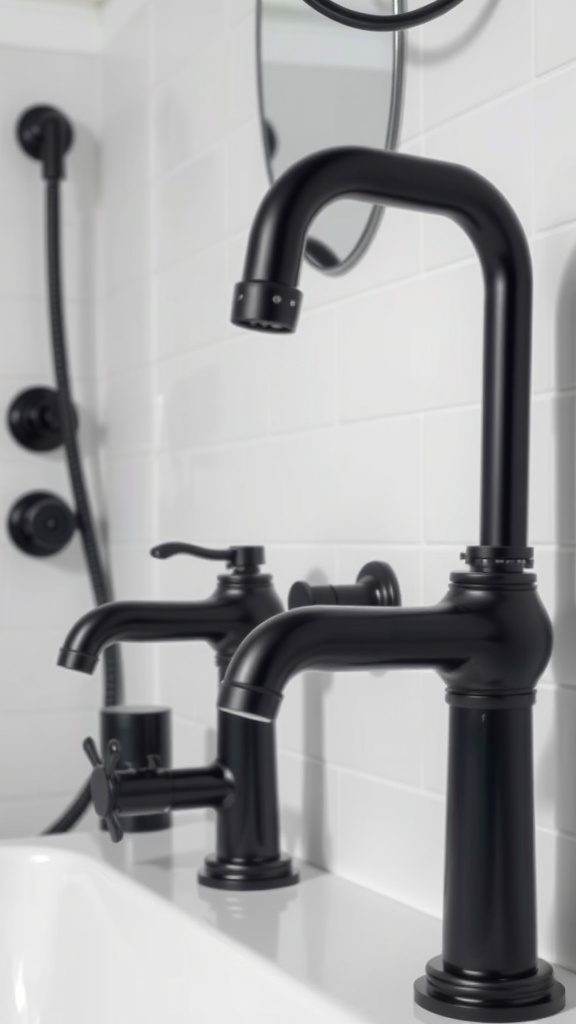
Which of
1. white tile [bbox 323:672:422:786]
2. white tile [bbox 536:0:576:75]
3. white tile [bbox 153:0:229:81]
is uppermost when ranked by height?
white tile [bbox 153:0:229:81]

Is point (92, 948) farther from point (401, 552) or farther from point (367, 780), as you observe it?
point (401, 552)

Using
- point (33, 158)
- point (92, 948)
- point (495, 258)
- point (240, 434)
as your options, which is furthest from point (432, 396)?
point (33, 158)

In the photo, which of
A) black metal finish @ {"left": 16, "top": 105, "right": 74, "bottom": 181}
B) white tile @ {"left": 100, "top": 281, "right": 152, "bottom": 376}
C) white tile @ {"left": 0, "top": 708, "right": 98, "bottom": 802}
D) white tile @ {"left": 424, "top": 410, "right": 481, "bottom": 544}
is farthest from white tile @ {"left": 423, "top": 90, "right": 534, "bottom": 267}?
white tile @ {"left": 0, "top": 708, "right": 98, "bottom": 802}

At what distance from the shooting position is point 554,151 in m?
0.73

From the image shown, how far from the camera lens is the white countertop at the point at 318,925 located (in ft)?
2.21

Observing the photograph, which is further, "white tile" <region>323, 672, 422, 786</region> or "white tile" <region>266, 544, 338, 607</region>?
"white tile" <region>266, 544, 338, 607</region>

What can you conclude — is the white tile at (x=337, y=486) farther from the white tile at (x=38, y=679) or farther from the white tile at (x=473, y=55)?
the white tile at (x=38, y=679)

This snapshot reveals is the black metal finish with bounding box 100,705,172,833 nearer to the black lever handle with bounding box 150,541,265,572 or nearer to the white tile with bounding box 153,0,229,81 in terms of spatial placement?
the black lever handle with bounding box 150,541,265,572

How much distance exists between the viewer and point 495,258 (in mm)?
663

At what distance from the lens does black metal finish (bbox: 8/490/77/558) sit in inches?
54.9

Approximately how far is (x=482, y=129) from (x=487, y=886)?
0.43m

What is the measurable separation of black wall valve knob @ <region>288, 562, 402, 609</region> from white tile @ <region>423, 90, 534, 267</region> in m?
0.20

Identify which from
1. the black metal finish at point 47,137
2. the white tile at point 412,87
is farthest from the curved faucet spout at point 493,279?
the black metal finish at point 47,137

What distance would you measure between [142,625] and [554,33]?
44cm
